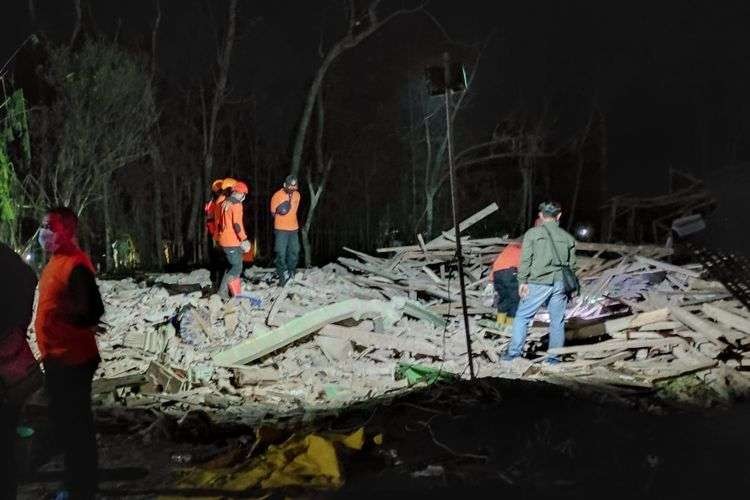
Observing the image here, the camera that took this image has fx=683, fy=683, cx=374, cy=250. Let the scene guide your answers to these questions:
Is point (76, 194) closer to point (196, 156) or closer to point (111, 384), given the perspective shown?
point (196, 156)

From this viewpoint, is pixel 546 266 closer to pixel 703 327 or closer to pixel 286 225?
pixel 703 327

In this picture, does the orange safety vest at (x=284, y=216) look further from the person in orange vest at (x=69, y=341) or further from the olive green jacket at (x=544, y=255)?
the person in orange vest at (x=69, y=341)

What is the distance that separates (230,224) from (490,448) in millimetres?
6645

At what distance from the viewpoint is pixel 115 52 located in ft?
65.5

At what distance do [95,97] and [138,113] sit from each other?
1.31 metres

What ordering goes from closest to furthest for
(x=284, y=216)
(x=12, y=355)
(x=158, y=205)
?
1. (x=12, y=355)
2. (x=284, y=216)
3. (x=158, y=205)

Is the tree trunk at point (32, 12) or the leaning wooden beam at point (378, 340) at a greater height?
the tree trunk at point (32, 12)

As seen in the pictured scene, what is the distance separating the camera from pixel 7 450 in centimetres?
371

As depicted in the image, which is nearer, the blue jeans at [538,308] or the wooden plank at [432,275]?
the blue jeans at [538,308]

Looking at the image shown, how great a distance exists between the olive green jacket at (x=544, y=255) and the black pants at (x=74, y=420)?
5.32 meters

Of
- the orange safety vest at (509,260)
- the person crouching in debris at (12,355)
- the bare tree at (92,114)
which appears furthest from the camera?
the bare tree at (92,114)

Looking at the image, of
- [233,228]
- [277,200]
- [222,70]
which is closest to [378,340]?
[233,228]

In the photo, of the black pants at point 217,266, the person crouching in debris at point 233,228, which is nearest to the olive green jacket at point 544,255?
the person crouching in debris at point 233,228

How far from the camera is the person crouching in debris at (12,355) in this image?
12.0 ft
